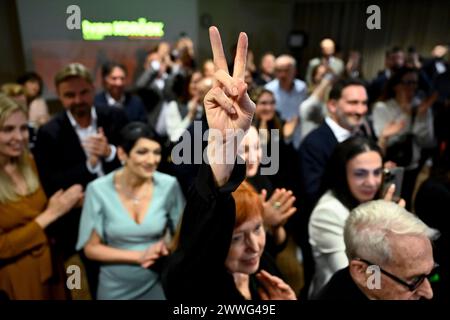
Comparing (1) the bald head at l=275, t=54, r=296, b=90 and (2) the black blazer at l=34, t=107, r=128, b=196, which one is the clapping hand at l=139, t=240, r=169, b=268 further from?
(1) the bald head at l=275, t=54, r=296, b=90

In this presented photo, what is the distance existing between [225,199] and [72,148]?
43.5 inches

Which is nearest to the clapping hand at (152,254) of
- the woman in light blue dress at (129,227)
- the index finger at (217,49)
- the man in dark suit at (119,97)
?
the woman in light blue dress at (129,227)

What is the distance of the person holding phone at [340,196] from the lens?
1072mm

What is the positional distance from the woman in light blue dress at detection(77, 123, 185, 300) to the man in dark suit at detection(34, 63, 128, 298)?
174 millimetres

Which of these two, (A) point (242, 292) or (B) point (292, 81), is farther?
(B) point (292, 81)

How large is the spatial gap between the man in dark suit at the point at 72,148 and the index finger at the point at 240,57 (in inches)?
39.8

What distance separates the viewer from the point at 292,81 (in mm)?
2678

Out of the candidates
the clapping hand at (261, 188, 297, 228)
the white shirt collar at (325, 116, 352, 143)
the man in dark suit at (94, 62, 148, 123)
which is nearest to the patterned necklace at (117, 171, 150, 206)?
the clapping hand at (261, 188, 297, 228)

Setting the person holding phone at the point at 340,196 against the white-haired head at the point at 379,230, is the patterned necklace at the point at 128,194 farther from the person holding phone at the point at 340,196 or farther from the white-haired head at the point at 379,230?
the white-haired head at the point at 379,230

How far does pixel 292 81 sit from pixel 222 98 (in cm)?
225

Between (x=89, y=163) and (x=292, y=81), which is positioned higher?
(x=292, y=81)
